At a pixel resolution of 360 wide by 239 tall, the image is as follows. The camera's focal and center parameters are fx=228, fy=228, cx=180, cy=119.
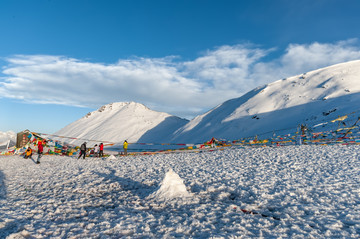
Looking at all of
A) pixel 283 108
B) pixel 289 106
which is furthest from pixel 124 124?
pixel 289 106

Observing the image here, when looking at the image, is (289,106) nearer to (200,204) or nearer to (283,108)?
(283,108)

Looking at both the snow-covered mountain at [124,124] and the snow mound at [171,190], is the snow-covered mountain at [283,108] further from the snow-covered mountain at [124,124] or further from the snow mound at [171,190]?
the snow mound at [171,190]

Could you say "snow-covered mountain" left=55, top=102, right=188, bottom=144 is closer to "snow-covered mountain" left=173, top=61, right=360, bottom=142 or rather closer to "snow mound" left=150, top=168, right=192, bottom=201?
"snow-covered mountain" left=173, top=61, right=360, bottom=142

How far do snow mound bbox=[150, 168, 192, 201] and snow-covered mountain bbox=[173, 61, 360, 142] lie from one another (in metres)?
30.3

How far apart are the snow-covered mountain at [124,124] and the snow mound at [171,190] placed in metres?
59.3

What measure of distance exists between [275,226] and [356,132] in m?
22.2

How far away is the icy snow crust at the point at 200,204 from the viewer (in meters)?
5.09

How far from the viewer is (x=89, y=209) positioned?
6934 millimetres

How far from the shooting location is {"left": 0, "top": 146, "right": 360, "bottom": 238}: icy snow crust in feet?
16.7

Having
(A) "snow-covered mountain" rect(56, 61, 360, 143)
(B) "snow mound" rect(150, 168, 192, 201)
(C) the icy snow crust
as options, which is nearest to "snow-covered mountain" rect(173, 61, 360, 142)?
(A) "snow-covered mountain" rect(56, 61, 360, 143)

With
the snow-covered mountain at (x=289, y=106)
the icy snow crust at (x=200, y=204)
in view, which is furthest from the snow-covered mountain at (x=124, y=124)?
the icy snow crust at (x=200, y=204)

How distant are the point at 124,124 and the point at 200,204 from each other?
8312cm

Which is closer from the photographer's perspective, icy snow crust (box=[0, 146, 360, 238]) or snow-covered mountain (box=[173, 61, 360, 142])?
icy snow crust (box=[0, 146, 360, 238])

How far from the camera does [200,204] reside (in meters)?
6.86
